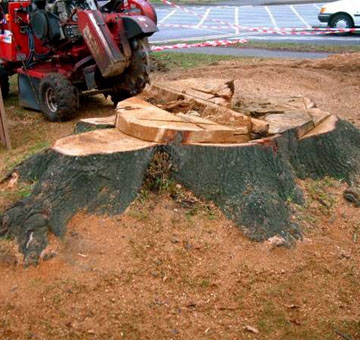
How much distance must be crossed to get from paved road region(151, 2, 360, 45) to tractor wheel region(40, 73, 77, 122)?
9301 mm

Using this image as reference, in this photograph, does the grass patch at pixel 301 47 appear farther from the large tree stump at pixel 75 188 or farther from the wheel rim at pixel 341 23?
the large tree stump at pixel 75 188

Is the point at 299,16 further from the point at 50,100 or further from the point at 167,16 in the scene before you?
the point at 50,100

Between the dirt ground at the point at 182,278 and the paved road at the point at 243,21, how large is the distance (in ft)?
39.7

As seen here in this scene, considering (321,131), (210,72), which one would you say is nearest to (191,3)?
(210,72)

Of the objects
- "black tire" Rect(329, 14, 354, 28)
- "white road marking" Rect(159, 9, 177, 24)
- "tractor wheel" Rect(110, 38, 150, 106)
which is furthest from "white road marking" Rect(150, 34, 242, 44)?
"tractor wheel" Rect(110, 38, 150, 106)

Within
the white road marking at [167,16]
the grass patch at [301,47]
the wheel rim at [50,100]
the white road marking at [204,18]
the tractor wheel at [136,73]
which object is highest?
the tractor wheel at [136,73]

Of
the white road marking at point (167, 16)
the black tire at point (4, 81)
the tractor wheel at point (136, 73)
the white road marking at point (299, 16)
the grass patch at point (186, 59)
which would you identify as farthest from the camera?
the white road marking at point (167, 16)

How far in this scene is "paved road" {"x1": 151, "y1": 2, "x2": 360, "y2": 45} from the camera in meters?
16.8

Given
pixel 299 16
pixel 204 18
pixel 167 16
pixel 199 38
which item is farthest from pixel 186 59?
pixel 167 16

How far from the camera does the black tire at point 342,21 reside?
17.5 meters

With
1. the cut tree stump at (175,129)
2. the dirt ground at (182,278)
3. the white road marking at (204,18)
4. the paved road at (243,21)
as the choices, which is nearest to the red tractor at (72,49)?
the cut tree stump at (175,129)

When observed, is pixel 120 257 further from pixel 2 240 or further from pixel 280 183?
pixel 280 183

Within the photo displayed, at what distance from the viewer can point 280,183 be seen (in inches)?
183

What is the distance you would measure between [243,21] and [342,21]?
6.09 m
